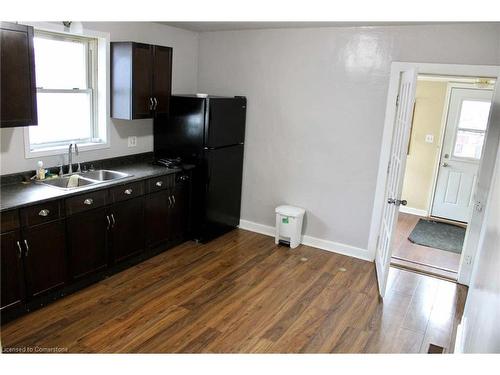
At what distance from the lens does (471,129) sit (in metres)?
5.76

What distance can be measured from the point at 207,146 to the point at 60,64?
1600 mm

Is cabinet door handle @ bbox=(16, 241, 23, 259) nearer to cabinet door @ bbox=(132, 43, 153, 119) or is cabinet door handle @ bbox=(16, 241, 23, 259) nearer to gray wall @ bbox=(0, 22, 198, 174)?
gray wall @ bbox=(0, 22, 198, 174)

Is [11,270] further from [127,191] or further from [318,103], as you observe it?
[318,103]

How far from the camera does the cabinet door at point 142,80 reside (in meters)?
3.80

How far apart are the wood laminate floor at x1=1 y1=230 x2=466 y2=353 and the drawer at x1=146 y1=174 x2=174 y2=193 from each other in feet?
2.41

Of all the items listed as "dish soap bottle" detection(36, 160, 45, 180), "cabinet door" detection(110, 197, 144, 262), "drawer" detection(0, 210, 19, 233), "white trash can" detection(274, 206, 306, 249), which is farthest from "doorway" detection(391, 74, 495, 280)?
"drawer" detection(0, 210, 19, 233)

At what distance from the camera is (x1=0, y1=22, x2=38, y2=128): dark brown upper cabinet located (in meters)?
2.63

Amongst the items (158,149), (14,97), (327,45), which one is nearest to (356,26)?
(327,45)

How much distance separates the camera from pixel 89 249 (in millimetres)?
3295

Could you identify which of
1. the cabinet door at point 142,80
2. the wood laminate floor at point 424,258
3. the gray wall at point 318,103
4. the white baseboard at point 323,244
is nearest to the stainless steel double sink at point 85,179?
the cabinet door at point 142,80

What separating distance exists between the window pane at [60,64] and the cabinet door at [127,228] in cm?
127

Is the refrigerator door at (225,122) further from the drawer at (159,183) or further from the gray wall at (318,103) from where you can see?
the drawer at (159,183)

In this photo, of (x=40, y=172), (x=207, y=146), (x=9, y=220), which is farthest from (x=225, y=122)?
(x=9, y=220)
